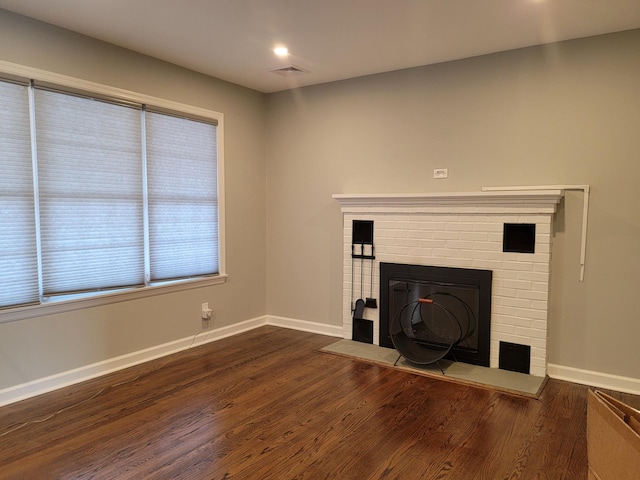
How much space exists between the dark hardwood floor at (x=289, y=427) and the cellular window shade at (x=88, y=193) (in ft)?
2.74

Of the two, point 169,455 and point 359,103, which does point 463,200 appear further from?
point 169,455

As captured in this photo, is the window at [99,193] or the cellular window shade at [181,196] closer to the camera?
the window at [99,193]

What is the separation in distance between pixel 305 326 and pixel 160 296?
1.60 m

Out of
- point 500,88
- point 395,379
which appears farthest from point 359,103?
point 395,379

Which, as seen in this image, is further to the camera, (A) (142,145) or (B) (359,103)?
(B) (359,103)

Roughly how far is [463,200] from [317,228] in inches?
62.1

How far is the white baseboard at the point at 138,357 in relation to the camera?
2.91m

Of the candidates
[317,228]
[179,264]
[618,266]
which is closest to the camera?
[618,266]

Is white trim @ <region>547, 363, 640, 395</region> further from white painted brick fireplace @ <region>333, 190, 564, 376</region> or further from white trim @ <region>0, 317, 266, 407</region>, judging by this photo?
white trim @ <region>0, 317, 266, 407</region>

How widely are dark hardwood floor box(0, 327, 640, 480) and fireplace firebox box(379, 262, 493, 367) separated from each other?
45cm

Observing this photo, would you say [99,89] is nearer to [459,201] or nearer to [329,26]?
[329,26]

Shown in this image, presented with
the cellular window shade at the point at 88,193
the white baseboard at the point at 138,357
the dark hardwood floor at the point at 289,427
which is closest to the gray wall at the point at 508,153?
the white baseboard at the point at 138,357

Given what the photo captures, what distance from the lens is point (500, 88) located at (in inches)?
137

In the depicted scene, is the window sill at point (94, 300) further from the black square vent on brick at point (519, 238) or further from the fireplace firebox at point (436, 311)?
the black square vent on brick at point (519, 238)
